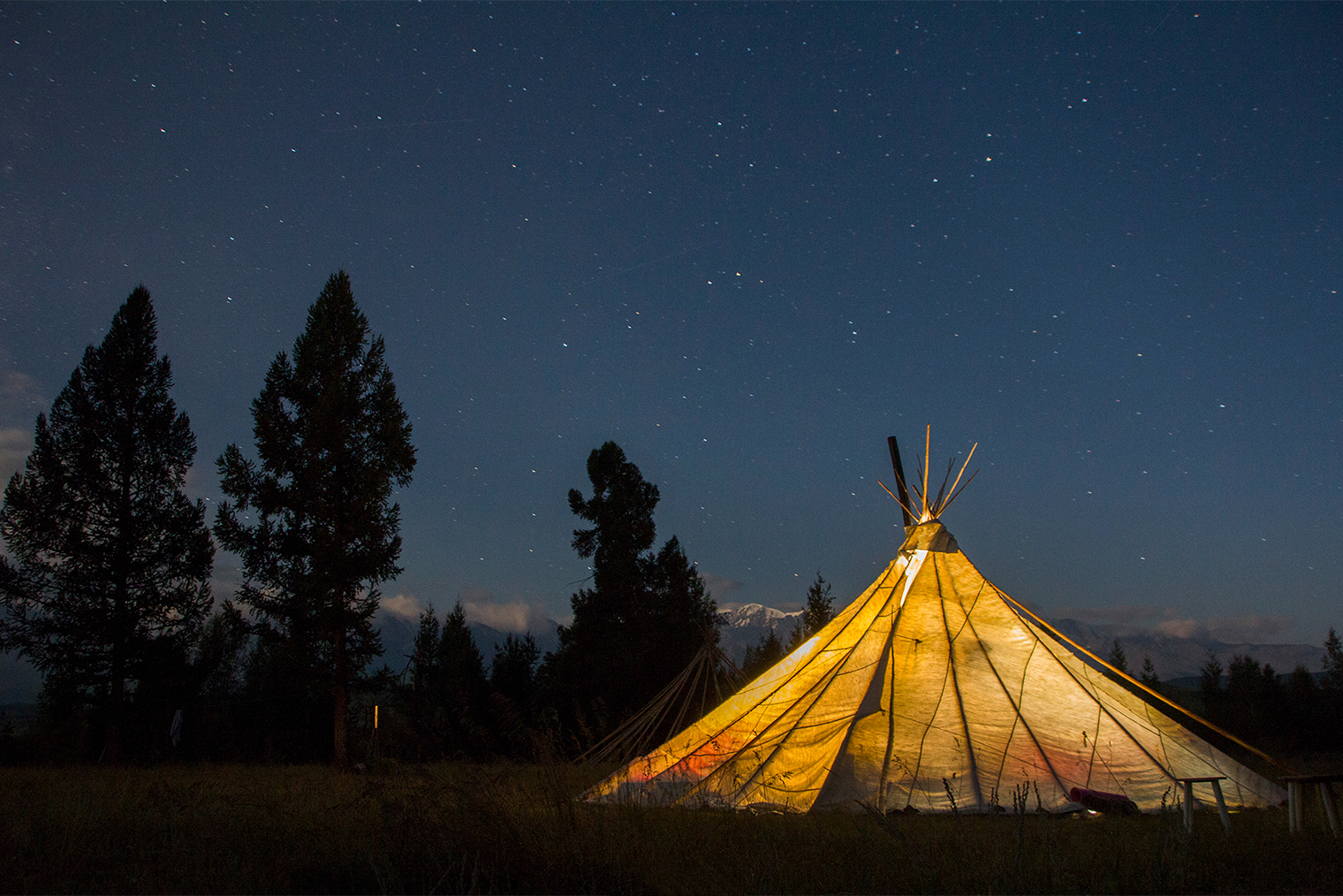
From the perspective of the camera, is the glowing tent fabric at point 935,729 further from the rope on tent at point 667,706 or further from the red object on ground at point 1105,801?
the rope on tent at point 667,706

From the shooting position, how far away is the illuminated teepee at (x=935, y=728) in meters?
6.19

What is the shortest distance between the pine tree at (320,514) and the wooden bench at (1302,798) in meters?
13.6

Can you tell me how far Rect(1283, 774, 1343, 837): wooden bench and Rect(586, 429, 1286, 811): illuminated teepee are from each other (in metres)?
1.06

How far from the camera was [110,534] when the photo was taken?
1455 centimetres

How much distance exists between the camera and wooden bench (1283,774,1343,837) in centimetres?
458

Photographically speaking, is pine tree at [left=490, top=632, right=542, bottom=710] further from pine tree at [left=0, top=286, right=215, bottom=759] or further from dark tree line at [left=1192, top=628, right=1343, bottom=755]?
dark tree line at [left=1192, top=628, right=1343, bottom=755]

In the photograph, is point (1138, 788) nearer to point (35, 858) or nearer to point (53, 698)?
point (35, 858)

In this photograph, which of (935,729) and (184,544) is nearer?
(935,729)

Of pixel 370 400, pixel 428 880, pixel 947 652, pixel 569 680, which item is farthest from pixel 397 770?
pixel 569 680

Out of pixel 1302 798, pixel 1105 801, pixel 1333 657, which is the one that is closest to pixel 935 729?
pixel 1105 801

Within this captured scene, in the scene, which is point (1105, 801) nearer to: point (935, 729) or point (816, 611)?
point (935, 729)

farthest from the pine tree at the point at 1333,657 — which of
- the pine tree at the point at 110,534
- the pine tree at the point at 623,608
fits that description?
the pine tree at the point at 110,534

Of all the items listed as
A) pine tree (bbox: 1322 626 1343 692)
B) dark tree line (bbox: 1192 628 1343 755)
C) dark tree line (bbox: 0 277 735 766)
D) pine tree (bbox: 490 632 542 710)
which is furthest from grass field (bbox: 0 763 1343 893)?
pine tree (bbox: 1322 626 1343 692)

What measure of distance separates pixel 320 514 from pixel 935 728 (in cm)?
1166
